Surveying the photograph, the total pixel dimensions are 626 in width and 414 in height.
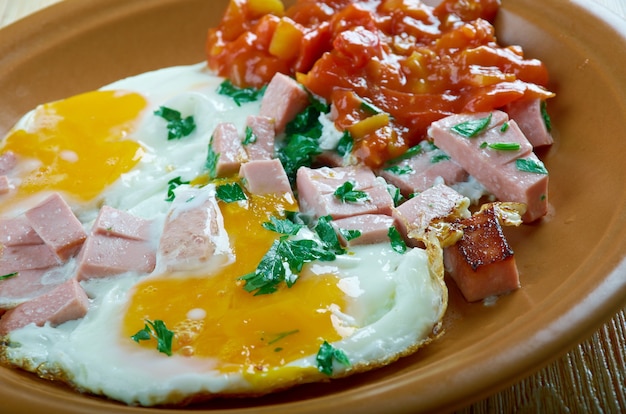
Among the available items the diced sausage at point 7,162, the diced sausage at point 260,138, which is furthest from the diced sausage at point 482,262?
the diced sausage at point 7,162

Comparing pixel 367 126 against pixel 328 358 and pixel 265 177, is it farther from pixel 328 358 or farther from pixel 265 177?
pixel 328 358

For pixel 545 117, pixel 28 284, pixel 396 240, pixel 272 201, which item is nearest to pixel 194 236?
pixel 272 201

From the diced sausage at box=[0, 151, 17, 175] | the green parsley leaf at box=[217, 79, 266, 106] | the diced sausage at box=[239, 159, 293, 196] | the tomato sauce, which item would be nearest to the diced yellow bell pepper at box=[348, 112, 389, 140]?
the tomato sauce

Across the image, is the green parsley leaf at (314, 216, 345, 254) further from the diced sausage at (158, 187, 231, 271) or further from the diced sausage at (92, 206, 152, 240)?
the diced sausage at (92, 206, 152, 240)

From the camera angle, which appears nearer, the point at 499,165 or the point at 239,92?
the point at 499,165

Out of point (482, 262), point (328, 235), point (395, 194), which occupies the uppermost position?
point (482, 262)

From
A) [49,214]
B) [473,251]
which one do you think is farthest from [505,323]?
[49,214]
